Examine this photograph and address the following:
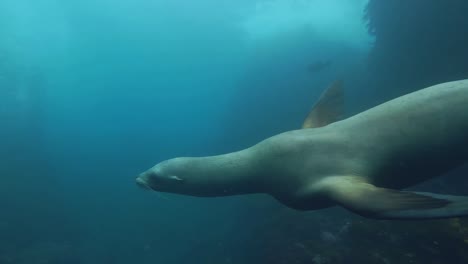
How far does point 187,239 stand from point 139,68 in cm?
4810

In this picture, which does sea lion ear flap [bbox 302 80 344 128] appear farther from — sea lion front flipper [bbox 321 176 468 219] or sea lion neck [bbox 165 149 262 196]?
sea lion front flipper [bbox 321 176 468 219]

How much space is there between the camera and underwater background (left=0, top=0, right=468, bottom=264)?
6.30 meters

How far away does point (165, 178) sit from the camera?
358cm

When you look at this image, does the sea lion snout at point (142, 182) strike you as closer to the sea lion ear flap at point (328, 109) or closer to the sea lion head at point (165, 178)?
the sea lion head at point (165, 178)

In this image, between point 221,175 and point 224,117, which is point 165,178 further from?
point 224,117

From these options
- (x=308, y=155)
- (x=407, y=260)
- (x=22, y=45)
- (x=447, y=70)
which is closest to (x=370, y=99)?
(x=447, y=70)

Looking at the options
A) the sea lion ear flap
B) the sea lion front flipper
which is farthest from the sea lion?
the sea lion ear flap

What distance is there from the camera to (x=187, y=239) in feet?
44.2

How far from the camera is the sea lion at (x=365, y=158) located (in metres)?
2.65

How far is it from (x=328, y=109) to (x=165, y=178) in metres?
1.85

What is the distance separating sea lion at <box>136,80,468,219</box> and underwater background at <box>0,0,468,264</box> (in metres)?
1.77

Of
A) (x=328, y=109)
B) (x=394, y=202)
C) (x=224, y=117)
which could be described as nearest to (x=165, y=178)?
(x=328, y=109)

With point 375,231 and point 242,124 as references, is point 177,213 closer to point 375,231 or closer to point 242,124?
point 242,124

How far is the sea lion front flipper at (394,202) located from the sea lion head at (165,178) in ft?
5.02
